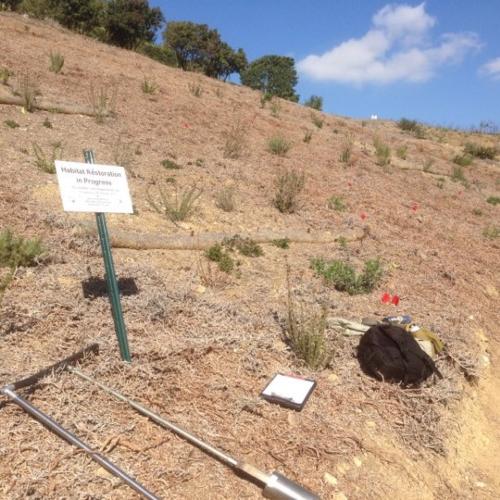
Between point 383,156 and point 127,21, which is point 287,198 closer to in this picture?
point 383,156

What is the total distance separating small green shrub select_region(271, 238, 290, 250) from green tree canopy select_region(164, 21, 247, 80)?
26950 millimetres

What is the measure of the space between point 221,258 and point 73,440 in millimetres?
2524

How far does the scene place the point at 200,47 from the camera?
30.6 meters

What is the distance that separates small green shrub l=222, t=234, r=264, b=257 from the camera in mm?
4660

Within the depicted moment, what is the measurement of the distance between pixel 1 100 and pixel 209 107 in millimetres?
5307

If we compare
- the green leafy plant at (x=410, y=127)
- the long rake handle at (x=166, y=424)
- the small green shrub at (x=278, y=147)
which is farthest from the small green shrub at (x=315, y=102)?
the long rake handle at (x=166, y=424)

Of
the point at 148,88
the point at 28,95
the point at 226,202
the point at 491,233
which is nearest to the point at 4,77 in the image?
the point at 28,95

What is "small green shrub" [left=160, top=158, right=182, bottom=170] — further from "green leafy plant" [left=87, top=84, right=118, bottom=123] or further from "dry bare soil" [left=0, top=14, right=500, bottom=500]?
"green leafy plant" [left=87, top=84, right=118, bottom=123]

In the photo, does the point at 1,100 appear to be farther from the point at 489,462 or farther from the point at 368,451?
the point at 489,462

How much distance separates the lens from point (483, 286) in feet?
17.6

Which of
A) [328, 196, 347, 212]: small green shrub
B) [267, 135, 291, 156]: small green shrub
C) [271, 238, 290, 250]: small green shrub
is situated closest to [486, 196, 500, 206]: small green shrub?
[267, 135, 291, 156]: small green shrub

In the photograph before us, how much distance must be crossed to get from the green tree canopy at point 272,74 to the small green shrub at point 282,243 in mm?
33469

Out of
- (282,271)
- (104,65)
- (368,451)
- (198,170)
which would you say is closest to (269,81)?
(104,65)

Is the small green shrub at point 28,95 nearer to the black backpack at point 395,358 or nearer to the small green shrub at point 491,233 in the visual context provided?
the black backpack at point 395,358
